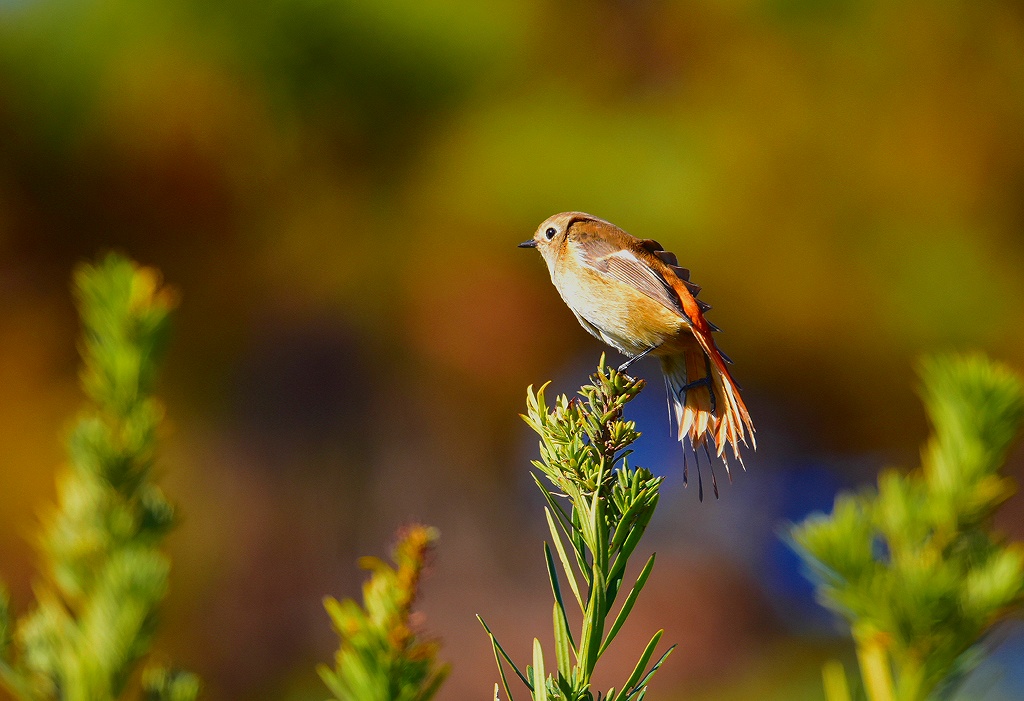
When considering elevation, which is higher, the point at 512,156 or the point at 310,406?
the point at 512,156

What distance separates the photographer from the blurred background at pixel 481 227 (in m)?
3.06

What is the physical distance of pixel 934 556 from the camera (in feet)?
1.39

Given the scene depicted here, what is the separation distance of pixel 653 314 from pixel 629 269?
0.11 metres

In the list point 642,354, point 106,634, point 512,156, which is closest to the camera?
point 106,634

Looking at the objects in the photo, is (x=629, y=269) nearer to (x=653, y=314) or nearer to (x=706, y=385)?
(x=653, y=314)

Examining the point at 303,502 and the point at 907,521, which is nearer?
the point at 907,521

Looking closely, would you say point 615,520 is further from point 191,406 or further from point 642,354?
point 191,406

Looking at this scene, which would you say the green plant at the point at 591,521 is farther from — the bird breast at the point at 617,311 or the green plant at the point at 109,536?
the bird breast at the point at 617,311

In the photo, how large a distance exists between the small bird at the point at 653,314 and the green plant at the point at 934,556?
0.47 m

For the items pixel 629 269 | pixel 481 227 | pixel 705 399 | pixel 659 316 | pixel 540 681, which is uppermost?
pixel 481 227

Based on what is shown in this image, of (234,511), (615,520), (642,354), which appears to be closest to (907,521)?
(615,520)

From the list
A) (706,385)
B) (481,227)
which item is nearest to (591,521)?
(706,385)

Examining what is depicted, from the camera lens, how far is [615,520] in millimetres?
430

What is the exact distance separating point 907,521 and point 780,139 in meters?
3.20
